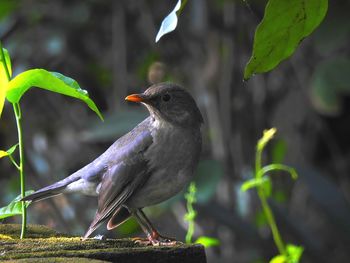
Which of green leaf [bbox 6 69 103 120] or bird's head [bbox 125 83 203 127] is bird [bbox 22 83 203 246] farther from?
green leaf [bbox 6 69 103 120]

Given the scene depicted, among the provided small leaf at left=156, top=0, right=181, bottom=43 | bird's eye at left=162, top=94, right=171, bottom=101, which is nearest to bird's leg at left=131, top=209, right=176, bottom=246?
bird's eye at left=162, top=94, right=171, bottom=101

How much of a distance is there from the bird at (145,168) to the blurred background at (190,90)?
2.41 meters

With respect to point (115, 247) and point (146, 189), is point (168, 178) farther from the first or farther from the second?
point (115, 247)

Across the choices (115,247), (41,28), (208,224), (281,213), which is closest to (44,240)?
(115,247)

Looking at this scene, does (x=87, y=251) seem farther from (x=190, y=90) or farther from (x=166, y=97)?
(x=190, y=90)

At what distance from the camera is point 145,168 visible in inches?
122

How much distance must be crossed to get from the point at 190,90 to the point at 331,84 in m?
1.55

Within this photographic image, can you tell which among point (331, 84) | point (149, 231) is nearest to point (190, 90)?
point (331, 84)

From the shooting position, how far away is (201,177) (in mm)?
5219

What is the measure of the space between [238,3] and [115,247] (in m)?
4.13

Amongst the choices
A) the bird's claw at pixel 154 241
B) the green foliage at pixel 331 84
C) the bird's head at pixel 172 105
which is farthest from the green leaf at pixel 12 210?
the green foliage at pixel 331 84

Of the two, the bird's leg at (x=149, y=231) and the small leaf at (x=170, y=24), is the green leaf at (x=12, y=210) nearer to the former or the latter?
the bird's leg at (x=149, y=231)

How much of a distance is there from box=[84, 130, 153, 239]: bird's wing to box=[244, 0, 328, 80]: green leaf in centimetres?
126

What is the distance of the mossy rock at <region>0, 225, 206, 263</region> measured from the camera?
1977mm
